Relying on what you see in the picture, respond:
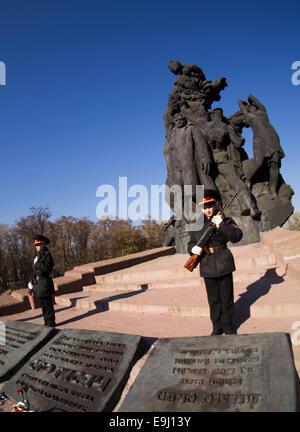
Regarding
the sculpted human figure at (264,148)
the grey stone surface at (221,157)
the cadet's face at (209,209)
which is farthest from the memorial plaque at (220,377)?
the sculpted human figure at (264,148)

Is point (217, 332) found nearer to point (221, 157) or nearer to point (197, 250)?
point (197, 250)

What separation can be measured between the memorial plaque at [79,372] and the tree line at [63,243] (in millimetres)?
17920

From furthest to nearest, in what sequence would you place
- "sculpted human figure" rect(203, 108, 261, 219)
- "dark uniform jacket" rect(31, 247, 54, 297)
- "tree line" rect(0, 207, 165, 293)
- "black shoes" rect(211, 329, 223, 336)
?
"tree line" rect(0, 207, 165, 293)
"sculpted human figure" rect(203, 108, 261, 219)
"dark uniform jacket" rect(31, 247, 54, 297)
"black shoes" rect(211, 329, 223, 336)

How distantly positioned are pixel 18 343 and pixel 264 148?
10.2m

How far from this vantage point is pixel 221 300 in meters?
3.16

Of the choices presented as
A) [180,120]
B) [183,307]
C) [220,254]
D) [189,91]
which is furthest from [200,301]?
[189,91]

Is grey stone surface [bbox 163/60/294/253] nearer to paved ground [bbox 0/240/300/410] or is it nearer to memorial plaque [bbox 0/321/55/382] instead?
paved ground [bbox 0/240/300/410]

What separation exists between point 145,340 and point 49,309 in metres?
2.47

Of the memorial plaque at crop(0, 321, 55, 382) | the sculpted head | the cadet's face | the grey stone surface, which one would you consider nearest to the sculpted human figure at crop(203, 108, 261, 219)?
the grey stone surface

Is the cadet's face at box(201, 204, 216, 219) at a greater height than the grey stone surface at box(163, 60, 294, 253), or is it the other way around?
the grey stone surface at box(163, 60, 294, 253)

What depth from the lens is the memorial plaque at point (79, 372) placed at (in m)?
2.12

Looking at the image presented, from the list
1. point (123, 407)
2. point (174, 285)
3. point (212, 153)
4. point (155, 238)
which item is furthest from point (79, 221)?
point (123, 407)

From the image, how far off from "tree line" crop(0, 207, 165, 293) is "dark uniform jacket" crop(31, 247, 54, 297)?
1617cm

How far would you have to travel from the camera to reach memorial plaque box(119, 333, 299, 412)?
1.67 m
